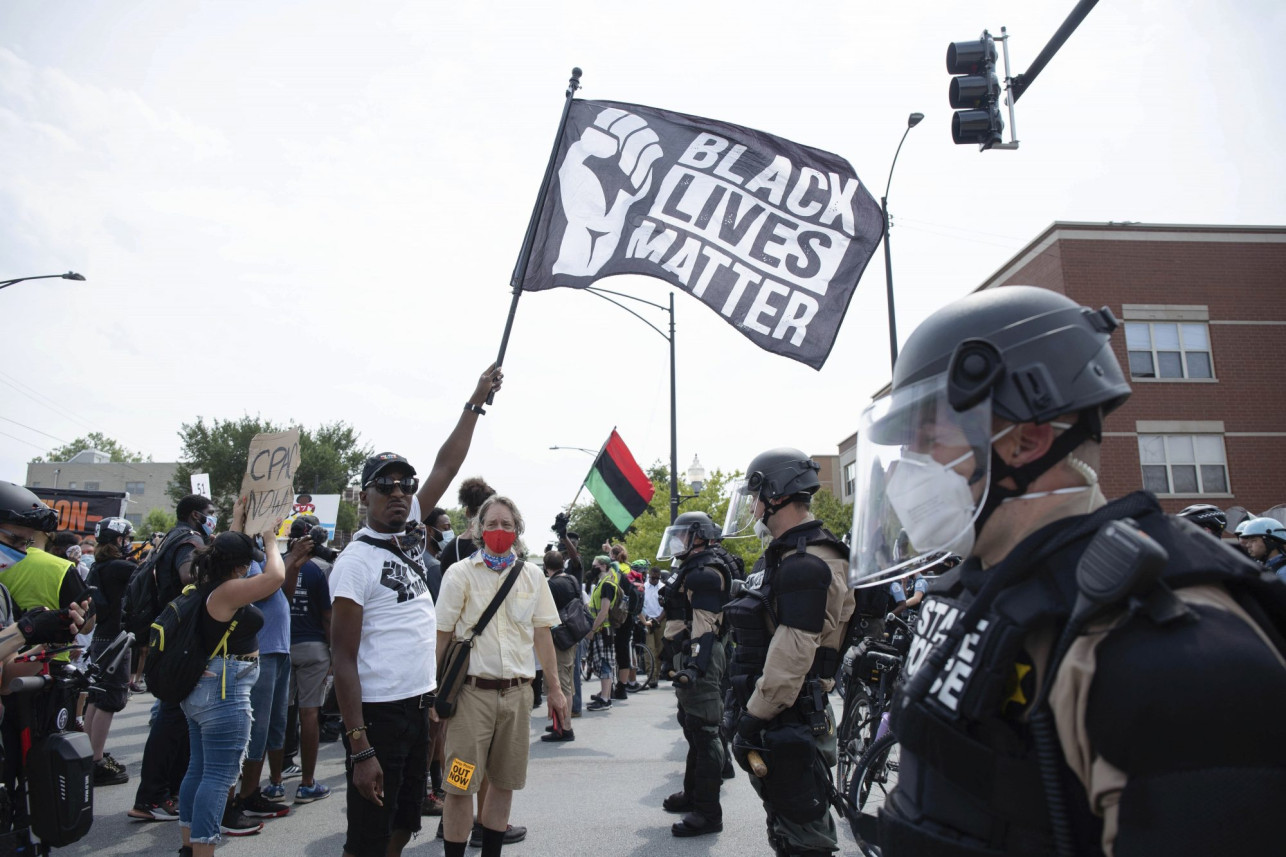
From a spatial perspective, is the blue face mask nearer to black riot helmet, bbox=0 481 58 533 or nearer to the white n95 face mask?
black riot helmet, bbox=0 481 58 533

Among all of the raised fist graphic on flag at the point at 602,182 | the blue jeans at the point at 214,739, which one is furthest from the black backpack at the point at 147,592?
the raised fist graphic on flag at the point at 602,182

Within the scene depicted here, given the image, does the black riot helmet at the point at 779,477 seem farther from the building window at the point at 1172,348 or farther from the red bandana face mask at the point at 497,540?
the building window at the point at 1172,348

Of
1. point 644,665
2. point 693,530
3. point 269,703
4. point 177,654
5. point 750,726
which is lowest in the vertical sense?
point 644,665

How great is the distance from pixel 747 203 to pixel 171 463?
89685mm

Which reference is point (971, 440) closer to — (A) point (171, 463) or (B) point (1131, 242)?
(B) point (1131, 242)

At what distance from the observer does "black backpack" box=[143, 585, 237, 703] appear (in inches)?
179

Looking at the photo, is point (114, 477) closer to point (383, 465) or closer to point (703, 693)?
point (703, 693)

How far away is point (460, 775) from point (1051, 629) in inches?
152

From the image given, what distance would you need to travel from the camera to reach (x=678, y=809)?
661 cm

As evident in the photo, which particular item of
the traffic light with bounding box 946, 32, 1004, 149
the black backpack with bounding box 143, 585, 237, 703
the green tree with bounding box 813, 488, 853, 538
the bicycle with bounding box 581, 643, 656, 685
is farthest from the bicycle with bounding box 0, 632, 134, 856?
the green tree with bounding box 813, 488, 853, 538

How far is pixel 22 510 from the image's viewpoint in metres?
4.52

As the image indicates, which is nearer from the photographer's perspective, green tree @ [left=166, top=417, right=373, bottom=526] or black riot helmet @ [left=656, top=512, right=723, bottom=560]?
black riot helmet @ [left=656, top=512, right=723, bottom=560]

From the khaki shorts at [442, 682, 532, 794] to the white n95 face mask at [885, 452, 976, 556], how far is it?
11.4 ft

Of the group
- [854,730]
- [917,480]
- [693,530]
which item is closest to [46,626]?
[917,480]
